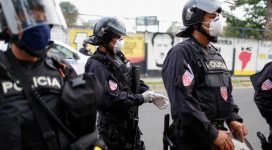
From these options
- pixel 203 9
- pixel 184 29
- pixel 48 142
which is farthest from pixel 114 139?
pixel 48 142

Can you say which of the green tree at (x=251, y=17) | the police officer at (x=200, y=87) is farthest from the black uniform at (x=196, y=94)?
the green tree at (x=251, y=17)

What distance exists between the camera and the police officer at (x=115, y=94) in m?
3.57

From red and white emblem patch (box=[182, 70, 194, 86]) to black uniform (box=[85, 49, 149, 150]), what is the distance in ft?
2.94

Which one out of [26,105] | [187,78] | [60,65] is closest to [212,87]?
[187,78]

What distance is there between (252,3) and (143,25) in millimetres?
12814

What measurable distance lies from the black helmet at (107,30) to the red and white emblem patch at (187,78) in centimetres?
123

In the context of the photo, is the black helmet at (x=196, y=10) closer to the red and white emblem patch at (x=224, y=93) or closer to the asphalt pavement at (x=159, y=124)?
the red and white emblem patch at (x=224, y=93)

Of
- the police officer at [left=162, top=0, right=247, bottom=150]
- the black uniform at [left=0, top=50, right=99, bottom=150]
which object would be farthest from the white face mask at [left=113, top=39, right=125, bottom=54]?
the black uniform at [left=0, top=50, right=99, bottom=150]

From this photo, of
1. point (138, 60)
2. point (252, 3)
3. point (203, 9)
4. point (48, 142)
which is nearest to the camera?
point (48, 142)

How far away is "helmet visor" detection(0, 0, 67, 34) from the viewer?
1869mm

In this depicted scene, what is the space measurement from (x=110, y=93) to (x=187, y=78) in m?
0.96

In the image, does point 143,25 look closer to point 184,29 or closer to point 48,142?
point 184,29

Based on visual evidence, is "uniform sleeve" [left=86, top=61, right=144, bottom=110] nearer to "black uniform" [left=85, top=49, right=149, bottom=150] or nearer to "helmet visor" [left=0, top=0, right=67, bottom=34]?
"black uniform" [left=85, top=49, right=149, bottom=150]

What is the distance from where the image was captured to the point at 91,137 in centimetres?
211
